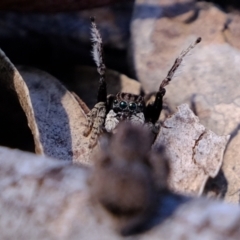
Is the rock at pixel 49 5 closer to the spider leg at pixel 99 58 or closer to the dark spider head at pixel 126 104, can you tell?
the spider leg at pixel 99 58

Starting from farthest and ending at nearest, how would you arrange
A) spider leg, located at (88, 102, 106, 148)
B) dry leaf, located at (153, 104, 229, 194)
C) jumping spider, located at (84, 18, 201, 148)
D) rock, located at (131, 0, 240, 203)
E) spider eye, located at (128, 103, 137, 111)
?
spider eye, located at (128, 103, 137, 111)
jumping spider, located at (84, 18, 201, 148)
rock, located at (131, 0, 240, 203)
spider leg, located at (88, 102, 106, 148)
dry leaf, located at (153, 104, 229, 194)

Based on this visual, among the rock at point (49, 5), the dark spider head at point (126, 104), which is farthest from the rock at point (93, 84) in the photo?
the rock at point (49, 5)

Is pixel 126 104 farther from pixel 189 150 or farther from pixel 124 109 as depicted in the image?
pixel 189 150

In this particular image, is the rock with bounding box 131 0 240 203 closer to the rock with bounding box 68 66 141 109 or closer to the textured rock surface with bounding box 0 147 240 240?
the rock with bounding box 68 66 141 109

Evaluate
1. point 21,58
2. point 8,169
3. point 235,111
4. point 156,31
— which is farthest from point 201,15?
point 8,169

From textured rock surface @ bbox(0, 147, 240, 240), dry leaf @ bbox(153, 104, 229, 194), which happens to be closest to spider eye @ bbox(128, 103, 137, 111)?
dry leaf @ bbox(153, 104, 229, 194)

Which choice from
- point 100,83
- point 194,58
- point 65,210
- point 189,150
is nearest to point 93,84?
point 100,83

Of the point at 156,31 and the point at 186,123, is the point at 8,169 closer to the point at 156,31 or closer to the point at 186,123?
the point at 186,123
